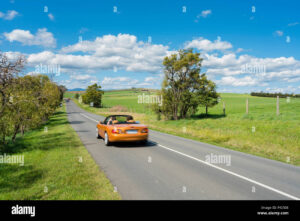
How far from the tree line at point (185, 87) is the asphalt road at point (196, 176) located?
46.6 ft

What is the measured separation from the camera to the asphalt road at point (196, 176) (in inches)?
181

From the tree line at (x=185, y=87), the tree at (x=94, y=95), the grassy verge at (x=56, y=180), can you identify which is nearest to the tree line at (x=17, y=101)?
the grassy verge at (x=56, y=180)

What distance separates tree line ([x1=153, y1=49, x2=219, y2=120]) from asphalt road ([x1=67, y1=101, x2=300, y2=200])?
46.6 feet

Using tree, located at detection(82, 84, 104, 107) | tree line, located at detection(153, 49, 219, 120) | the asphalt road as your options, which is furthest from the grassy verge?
tree, located at detection(82, 84, 104, 107)

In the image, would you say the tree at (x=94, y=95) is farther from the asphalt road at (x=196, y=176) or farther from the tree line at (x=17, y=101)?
the asphalt road at (x=196, y=176)

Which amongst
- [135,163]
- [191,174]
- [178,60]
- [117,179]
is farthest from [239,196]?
[178,60]

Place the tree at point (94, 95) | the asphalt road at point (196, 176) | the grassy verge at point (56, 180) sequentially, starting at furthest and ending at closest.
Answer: the tree at point (94, 95) → the asphalt road at point (196, 176) → the grassy verge at point (56, 180)

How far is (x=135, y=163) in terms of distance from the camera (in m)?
7.17

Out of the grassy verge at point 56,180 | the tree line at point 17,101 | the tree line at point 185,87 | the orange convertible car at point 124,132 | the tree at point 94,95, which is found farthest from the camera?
the tree at point 94,95

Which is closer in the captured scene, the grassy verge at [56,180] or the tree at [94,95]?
the grassy verge at [56,180]

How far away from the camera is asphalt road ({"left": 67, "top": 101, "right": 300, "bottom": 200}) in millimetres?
4594

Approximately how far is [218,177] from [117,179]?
2.83m

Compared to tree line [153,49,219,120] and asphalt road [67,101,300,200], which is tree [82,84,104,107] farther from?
asphalt road [67,101,300,200]

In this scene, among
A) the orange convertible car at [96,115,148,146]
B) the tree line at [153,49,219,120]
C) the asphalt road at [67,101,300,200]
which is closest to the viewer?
the asphalt road at [67,101,300,200]
